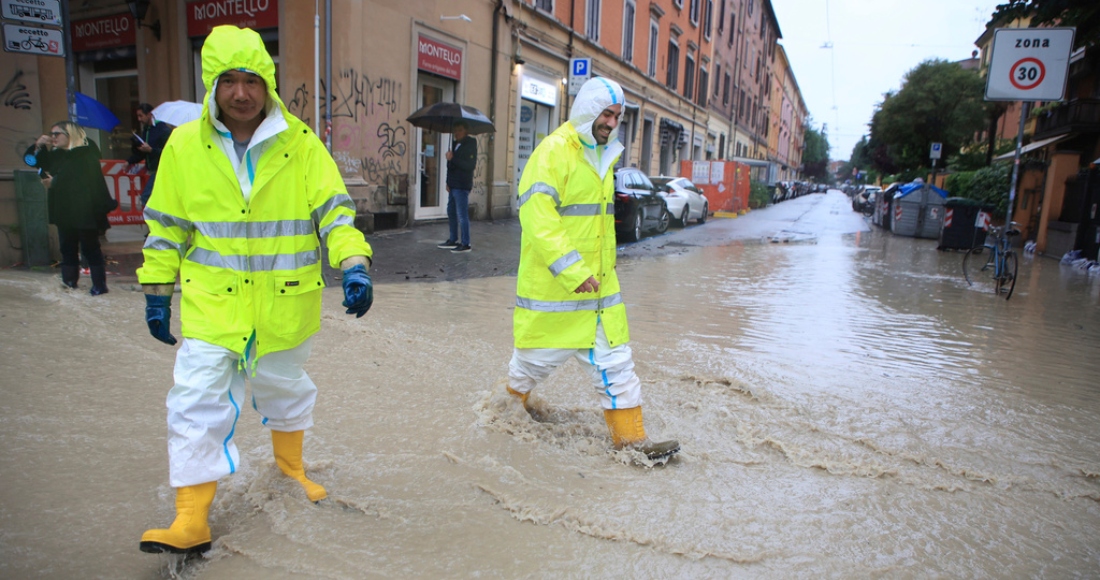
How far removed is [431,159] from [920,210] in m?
12.7

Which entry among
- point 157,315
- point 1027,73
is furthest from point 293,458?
point 1027,73

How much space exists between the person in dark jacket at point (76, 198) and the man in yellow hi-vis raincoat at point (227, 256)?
14.9ft

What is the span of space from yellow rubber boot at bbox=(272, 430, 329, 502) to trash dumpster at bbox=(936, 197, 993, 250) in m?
15.2

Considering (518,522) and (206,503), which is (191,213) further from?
(518,522)

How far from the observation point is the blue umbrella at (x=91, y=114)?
9.52 m

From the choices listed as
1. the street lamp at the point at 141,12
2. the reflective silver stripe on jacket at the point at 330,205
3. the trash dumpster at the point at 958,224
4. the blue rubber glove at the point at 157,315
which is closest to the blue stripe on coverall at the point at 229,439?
the blue rubber glove at the point at 157,315

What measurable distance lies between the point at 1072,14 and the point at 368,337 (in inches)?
438

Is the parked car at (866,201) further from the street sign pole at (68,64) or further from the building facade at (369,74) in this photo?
the street sign pole at (68,64)

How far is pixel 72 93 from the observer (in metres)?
7.46

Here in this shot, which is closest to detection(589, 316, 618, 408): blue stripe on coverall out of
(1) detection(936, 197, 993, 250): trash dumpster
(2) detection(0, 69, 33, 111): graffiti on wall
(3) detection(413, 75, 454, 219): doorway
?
(2) detection(0, 69, 33, 111): graffiti on wall

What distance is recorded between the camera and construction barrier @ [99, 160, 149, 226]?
923cm

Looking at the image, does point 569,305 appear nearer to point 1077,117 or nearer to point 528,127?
point 528,127

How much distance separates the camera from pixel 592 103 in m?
3.28

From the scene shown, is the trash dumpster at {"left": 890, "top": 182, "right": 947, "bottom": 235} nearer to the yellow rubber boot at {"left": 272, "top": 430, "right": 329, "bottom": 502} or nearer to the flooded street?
the flooded street
